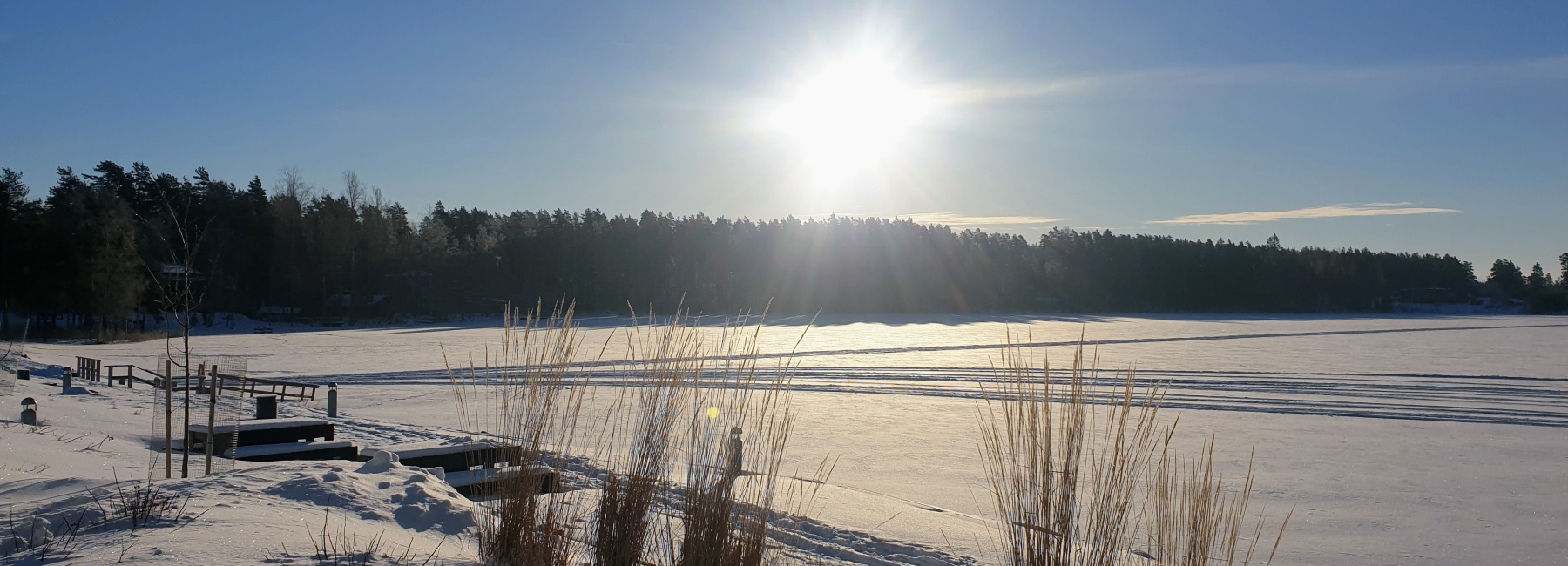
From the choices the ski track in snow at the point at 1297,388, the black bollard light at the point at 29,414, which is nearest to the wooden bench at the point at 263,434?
the black bollard light at the point at 29,414

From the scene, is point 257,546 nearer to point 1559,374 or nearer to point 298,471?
point 298,471

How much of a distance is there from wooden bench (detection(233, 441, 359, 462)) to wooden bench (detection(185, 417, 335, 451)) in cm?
8

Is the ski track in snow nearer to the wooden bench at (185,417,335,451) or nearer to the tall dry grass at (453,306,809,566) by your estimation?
the wooden bench at (185,417,335,451)

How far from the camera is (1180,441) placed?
36.8 ft

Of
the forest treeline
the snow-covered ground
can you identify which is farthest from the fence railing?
the forest treeline

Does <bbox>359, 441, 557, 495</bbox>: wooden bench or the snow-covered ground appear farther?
<bbox>359, 441, 557, 495</bbox>: wooden bench

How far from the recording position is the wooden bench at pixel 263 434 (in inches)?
308

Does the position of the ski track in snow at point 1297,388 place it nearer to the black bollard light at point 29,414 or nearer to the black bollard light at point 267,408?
the black bollard light at point 267,408

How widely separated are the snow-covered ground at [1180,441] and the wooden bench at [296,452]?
33.9 inches

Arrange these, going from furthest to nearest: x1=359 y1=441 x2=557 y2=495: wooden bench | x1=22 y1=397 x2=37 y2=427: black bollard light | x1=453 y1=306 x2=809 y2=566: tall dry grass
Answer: x1=22 y1=397 x2=37 y2=427: black bollard light → x1=359 y1=441 x2=557 y2=495: wooden bench → x1=453 y1=306 x2=809 y2=566: tall dry grass

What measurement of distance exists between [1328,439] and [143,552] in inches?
476

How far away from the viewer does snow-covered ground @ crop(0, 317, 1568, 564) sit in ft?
19.6

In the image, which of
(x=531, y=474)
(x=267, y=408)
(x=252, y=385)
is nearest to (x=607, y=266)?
(x=252, y=385)

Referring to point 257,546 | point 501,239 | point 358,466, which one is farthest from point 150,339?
point 257,546
